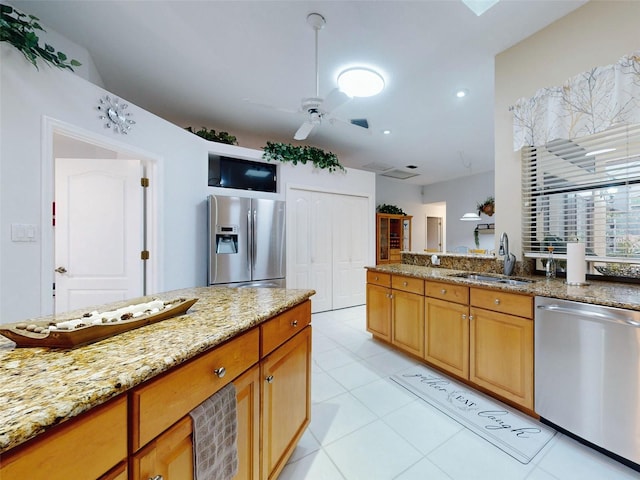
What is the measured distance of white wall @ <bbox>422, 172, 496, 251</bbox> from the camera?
6.42 metres

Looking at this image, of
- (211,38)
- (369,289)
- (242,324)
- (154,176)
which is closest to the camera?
(242,324)

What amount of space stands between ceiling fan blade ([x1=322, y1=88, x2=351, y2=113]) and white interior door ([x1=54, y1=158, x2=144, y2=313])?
6.59 ft

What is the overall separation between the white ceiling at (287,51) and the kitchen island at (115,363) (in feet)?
6.32

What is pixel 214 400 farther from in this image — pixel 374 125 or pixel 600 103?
pixel 374 125

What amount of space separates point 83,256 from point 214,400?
8.77ft

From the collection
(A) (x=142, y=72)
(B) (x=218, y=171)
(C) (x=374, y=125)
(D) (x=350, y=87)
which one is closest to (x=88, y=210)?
(A) (x=142, y=72)

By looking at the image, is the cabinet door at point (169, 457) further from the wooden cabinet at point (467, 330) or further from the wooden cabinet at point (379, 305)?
the wooden cabinet at point (379, 305)

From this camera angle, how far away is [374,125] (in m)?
3.94

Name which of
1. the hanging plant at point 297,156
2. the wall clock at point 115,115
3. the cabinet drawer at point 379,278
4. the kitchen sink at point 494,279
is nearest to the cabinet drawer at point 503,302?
the kitchen sink at point 494,279

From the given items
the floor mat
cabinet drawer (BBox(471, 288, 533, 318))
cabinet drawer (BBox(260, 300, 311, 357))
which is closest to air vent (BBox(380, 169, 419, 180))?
cabinet drawer (BBox(471, 288, 533, 318))

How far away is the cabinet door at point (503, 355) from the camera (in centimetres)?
178

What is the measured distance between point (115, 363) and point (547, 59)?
3.34m

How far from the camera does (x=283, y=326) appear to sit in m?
1.31

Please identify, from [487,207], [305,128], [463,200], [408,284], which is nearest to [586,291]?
[408,284]
